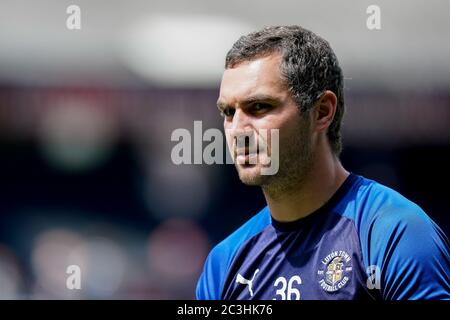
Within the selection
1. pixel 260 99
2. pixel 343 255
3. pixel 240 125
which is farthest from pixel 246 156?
pixel 343 255

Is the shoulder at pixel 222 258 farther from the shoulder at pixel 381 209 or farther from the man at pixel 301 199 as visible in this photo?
the shoulder at pixel 381 209

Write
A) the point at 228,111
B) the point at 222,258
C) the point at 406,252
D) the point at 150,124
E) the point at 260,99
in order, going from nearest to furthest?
the point at 406,252, the point at 260,99, the point at 228,111, the point at 222,258, the point at 150,124

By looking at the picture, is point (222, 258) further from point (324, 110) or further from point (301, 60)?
point (301, 60)

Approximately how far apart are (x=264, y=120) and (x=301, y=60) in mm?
321

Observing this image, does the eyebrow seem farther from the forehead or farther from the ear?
the ear

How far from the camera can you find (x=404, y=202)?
8.96ft

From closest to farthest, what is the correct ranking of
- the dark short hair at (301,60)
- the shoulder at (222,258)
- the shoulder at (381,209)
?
the shoulder at (381,209) → the dark short hair at (301,60) → the shoulder at (222,258)

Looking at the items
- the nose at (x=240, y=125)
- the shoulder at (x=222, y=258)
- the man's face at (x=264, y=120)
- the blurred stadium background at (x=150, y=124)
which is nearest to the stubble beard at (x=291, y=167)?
the man's face at (x=264, y=120)

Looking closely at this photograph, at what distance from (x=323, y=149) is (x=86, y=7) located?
6.65m

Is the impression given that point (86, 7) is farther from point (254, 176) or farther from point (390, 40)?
point (254, 176)

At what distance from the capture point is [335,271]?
2.72 metres

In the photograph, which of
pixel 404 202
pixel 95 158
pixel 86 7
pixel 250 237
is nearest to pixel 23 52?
pixel 86 7

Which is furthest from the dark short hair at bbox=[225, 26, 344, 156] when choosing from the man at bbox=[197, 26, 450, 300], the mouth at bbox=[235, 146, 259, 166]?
the mouth at bbox=[235, 146, 259, 166]

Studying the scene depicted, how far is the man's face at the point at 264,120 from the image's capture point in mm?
2945
